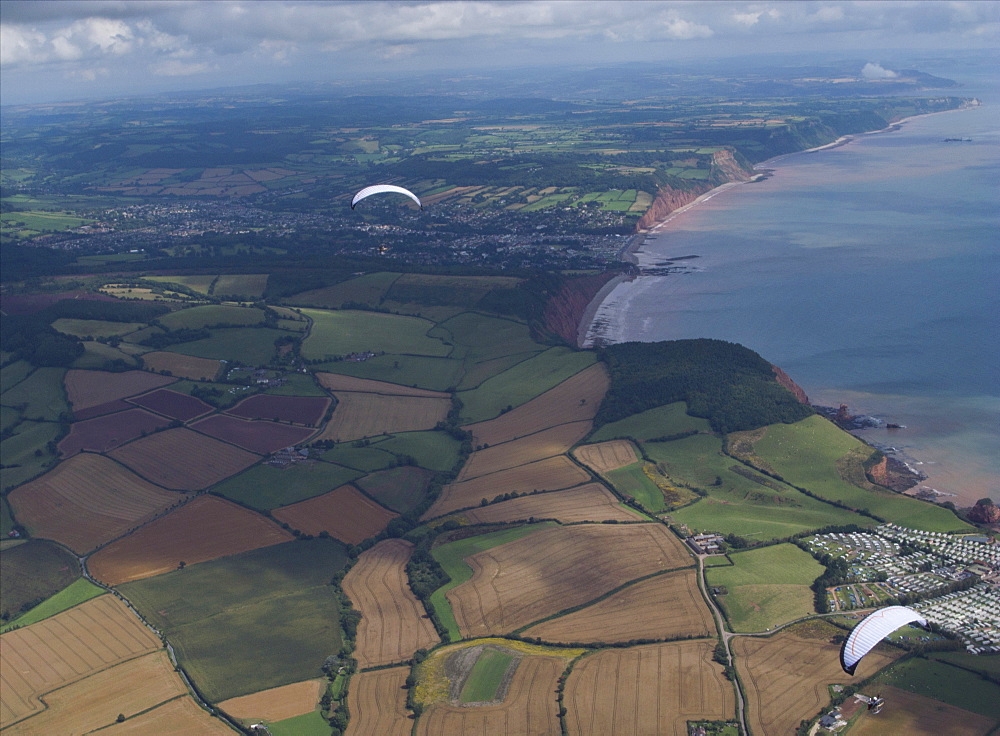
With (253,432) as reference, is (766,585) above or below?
below

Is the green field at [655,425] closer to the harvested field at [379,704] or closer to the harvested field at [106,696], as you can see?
the harvested field at [379,704]

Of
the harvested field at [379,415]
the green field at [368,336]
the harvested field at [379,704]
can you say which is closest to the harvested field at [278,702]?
the harvested field at [379,704]

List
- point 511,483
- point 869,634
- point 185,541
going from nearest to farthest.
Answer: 1. point 869,634
2. point 185,541
3. point 511,483

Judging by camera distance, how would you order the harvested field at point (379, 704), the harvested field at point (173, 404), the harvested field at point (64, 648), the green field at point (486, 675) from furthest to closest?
the harvested field at point (173, 404), the harvested field at point (64, 648), the green field at point (486, 675), the harvested field at point (379, 704)

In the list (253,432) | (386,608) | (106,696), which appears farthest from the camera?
(253,432)

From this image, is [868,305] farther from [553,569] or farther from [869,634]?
[869,634]

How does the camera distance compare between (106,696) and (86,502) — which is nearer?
(106,696)

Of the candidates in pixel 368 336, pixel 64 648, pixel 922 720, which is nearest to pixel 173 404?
pixel 368 336

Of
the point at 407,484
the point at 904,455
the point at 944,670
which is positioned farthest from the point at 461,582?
the point at 904,455
